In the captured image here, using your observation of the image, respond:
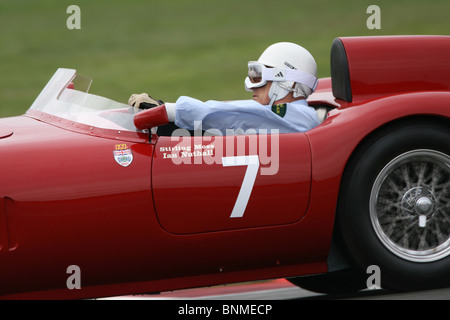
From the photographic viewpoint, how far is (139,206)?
3.47 m

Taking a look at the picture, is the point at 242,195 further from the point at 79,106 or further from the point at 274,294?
the point at 274,294

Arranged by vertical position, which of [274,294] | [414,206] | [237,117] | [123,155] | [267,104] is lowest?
[274,294]

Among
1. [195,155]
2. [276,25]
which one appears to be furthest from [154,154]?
[276,25]

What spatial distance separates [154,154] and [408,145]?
1.24 m

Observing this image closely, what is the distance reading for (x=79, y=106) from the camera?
4.05 metres

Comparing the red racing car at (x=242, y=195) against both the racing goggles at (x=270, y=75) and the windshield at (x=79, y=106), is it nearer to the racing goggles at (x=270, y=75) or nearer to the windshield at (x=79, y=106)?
the windshield at (x=79, y=106)

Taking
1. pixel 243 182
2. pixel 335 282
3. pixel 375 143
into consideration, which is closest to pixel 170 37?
pixel 335 282

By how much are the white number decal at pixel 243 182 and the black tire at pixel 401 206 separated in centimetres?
47

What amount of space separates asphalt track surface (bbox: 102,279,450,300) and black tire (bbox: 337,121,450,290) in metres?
0.08

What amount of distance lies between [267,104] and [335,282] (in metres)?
1.06

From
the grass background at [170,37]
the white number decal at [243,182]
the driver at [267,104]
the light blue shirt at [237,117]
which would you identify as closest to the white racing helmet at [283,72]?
the driver at [267,104]

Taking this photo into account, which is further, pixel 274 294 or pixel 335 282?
pixel 274 294

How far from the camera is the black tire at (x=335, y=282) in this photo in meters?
3.92

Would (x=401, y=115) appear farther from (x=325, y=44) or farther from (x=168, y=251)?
(x=325, y=44)
